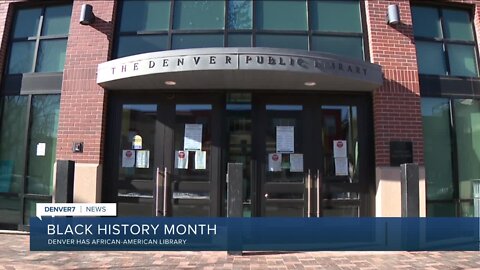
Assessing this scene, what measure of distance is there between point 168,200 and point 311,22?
431 centimetres

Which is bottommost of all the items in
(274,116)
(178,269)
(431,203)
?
(178,269)

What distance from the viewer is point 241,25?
8.01m

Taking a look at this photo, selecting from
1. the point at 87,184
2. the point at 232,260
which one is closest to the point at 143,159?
the point at 87,184

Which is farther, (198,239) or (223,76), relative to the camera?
(223,76)

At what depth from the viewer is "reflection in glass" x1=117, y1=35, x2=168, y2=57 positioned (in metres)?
7.99

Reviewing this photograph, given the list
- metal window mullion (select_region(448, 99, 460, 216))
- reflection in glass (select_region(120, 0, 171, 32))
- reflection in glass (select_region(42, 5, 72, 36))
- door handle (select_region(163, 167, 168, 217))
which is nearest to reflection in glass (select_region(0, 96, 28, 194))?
reflection in glass (select_region(42, 5, 72, 36))

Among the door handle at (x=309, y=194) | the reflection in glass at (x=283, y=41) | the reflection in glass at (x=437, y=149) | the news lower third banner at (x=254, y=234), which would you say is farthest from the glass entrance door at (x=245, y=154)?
the reflection in glass at (x=437, y=149)

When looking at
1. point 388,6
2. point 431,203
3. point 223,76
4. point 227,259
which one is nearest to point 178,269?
point 227,259

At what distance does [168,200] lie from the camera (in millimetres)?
7422

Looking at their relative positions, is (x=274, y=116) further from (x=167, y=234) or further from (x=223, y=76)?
(x=167, y=234)

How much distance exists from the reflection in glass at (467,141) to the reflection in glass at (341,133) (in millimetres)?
2075

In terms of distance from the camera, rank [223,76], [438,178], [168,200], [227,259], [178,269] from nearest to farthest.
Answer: [178,269]
[227,259]
[223,76]
[168,200]
[438,178]

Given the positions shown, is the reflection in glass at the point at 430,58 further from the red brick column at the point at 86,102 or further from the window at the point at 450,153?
the red brick column at the point at 86,102

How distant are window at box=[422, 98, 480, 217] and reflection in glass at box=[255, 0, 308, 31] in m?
2.86
